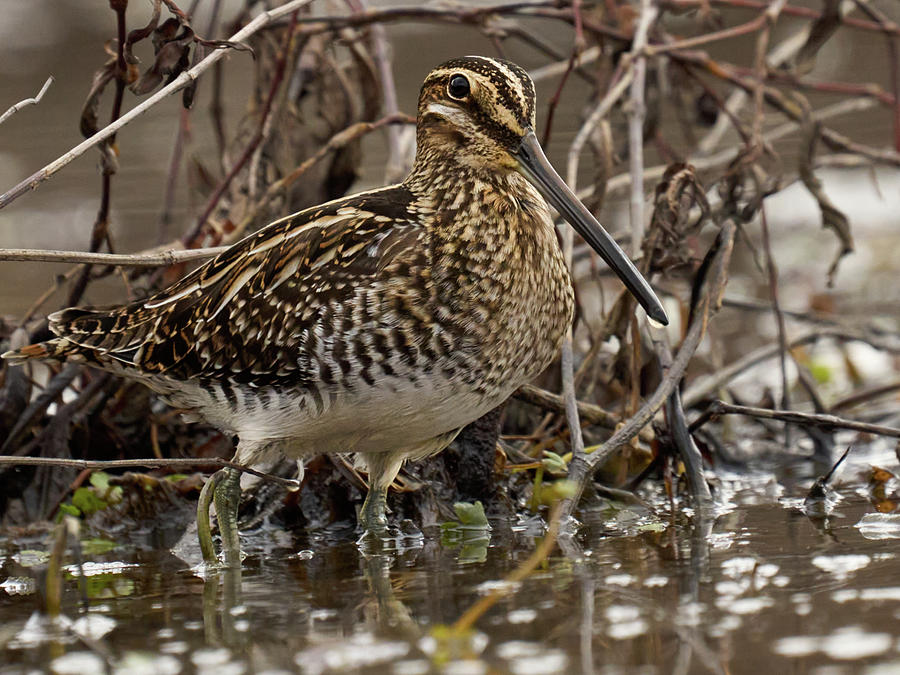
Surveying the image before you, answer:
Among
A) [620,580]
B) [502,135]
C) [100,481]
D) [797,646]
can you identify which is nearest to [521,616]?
[620,580]

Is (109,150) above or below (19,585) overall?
above

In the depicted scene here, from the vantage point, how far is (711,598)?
2.96 meters

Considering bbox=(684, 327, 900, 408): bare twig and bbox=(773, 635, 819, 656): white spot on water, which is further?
bbox=(684, 327, 900, 408): bare twig

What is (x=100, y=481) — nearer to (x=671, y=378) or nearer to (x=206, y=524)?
(x=206, y=524)

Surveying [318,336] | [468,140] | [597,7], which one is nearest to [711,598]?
[318,336]

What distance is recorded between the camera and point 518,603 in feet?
9.83

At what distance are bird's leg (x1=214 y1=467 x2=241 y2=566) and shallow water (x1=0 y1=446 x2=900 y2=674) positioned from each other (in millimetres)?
82

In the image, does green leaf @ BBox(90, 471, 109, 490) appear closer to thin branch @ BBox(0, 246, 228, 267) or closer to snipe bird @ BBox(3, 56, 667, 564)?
snipe bird @ BBox(3, 56, 667, 564)

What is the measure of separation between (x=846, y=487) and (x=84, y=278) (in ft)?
8.81

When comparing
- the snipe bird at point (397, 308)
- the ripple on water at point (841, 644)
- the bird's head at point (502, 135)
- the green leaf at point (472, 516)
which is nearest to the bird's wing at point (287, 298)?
the snipe bird at point (397, 308)

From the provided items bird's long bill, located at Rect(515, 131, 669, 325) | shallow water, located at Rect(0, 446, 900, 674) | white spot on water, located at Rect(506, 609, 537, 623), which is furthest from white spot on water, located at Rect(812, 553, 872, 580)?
bird's long bill, located at Rect(515, 131, 669, 325)

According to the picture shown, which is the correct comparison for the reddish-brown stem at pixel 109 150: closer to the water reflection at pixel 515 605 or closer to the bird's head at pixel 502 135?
the bird's head at pixel 502 135

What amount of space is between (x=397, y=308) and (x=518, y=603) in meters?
0.96

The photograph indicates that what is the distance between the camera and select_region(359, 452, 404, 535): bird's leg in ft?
13.4
